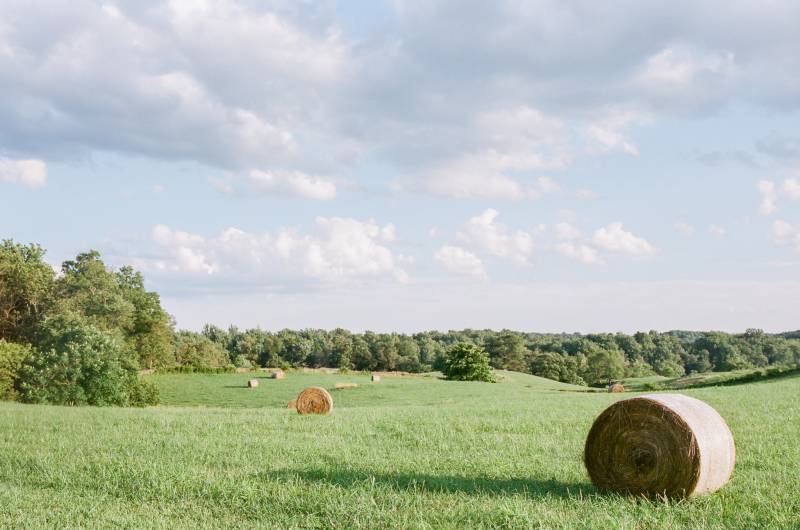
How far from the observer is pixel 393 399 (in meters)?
48.1

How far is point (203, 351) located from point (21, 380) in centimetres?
6091

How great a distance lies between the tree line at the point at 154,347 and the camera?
45.4 metres

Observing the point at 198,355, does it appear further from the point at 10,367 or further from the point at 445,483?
the point at 445,483

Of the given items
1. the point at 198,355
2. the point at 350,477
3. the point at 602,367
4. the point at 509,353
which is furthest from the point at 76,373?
the point at 602,367

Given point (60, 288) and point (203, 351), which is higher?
point (60, 288)

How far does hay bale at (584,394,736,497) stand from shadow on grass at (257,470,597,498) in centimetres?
58

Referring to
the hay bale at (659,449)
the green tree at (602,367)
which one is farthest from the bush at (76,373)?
the green tree at (602,367)

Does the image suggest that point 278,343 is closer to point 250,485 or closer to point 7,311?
point 7,311

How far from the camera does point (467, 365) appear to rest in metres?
89.4

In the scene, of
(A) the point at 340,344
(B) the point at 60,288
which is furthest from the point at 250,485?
(A) the point at 340,344

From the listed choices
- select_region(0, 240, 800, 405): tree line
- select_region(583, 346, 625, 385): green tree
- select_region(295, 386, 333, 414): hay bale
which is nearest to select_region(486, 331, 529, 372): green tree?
select_region(0, 240, 800, 405): tree line

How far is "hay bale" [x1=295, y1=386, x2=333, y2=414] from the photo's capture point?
24.8 metres

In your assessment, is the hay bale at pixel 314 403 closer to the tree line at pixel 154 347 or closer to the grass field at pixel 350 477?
the grass field at pixel 350 477

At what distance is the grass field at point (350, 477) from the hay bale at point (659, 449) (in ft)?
1.00
